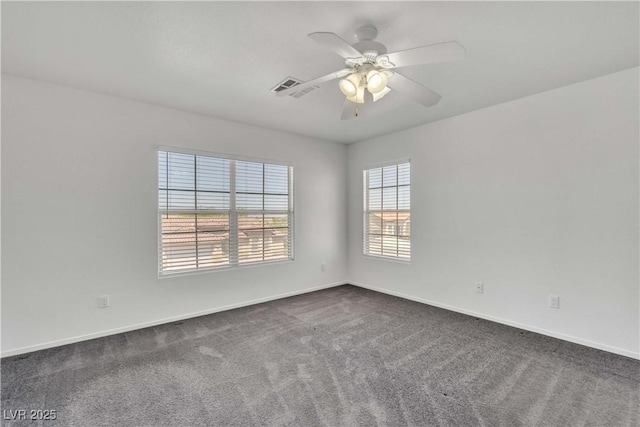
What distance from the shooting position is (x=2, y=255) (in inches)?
103

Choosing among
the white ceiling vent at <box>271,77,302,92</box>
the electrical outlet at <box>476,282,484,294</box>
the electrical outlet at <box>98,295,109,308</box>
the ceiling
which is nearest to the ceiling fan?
the ceiling

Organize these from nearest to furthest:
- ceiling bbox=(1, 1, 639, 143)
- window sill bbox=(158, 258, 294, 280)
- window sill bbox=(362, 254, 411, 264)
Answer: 1. ceiling bbox=(1, 1, 639, 143)
2. window sill bbox=(158, 258, 294, 280)
3. window sill bbox=(362, 254, 411, 264)

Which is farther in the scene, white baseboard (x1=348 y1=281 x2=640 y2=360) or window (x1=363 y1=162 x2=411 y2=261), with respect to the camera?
window (x1=363 y1=162 x2=411 y2=261)

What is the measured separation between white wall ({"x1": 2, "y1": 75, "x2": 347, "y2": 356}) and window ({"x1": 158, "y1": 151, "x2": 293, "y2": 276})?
0.48ft

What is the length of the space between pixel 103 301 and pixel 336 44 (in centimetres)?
330

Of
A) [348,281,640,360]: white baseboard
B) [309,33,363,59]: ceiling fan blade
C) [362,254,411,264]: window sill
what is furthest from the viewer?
[362,254,411,264]: window sill

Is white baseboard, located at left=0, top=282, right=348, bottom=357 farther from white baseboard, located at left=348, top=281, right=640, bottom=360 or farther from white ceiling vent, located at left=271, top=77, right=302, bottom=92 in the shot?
white ceiling vent, located at left=271, top=77, right=302, bottom=92

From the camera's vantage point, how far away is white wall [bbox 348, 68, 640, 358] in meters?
2.66

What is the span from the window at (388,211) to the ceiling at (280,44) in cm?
Result: 150

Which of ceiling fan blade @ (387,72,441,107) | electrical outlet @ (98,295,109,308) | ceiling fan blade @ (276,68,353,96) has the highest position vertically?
ceiling fan blade @ (276,68,353,96)

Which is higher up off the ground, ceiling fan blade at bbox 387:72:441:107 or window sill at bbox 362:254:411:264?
ceiling fan blade at bbox 387:72:441:107

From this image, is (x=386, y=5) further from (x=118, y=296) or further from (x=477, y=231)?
(x=118, y=296)

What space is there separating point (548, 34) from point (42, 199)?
4.40 m

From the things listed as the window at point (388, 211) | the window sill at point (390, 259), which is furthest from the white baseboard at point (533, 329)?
the window at point (388, 211)
